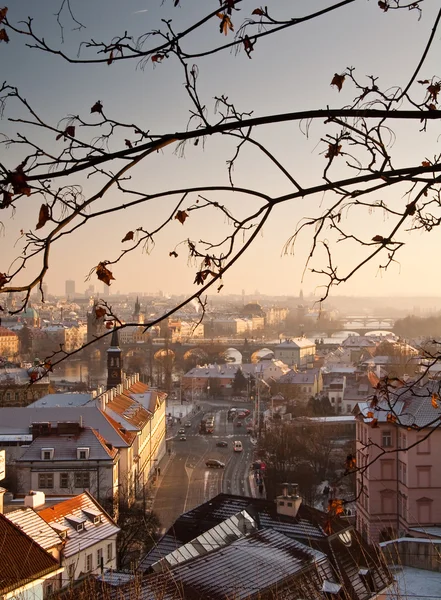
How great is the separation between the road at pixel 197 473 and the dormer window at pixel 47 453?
169 centimetres

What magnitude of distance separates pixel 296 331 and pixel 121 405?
192 ft

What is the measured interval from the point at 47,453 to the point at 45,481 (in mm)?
408

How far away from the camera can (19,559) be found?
16.3ft

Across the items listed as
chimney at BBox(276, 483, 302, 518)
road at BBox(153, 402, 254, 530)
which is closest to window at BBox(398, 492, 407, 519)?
chimney at BBox(276, 483, 302, 518)

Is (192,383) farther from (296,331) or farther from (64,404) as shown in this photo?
(296,331)

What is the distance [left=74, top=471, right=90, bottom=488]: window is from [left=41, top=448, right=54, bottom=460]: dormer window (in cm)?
48

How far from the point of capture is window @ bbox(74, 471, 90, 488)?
11.6m

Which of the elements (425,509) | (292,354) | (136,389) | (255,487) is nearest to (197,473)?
(255,487)

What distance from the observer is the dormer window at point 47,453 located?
11.8 m

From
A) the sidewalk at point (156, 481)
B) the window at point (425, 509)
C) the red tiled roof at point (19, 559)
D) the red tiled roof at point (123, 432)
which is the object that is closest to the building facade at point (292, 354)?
the sidewalk at point (156, 481)

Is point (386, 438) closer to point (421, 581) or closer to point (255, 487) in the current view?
point (255, 487)

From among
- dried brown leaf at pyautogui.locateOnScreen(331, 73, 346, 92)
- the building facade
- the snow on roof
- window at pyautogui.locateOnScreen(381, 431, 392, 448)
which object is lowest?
the building facade

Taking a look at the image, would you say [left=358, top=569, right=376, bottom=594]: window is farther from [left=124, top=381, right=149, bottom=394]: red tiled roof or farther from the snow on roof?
[left=124, top=381, right=149, bottom=394]: red tiled roof

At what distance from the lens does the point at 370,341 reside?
46.4 metres
